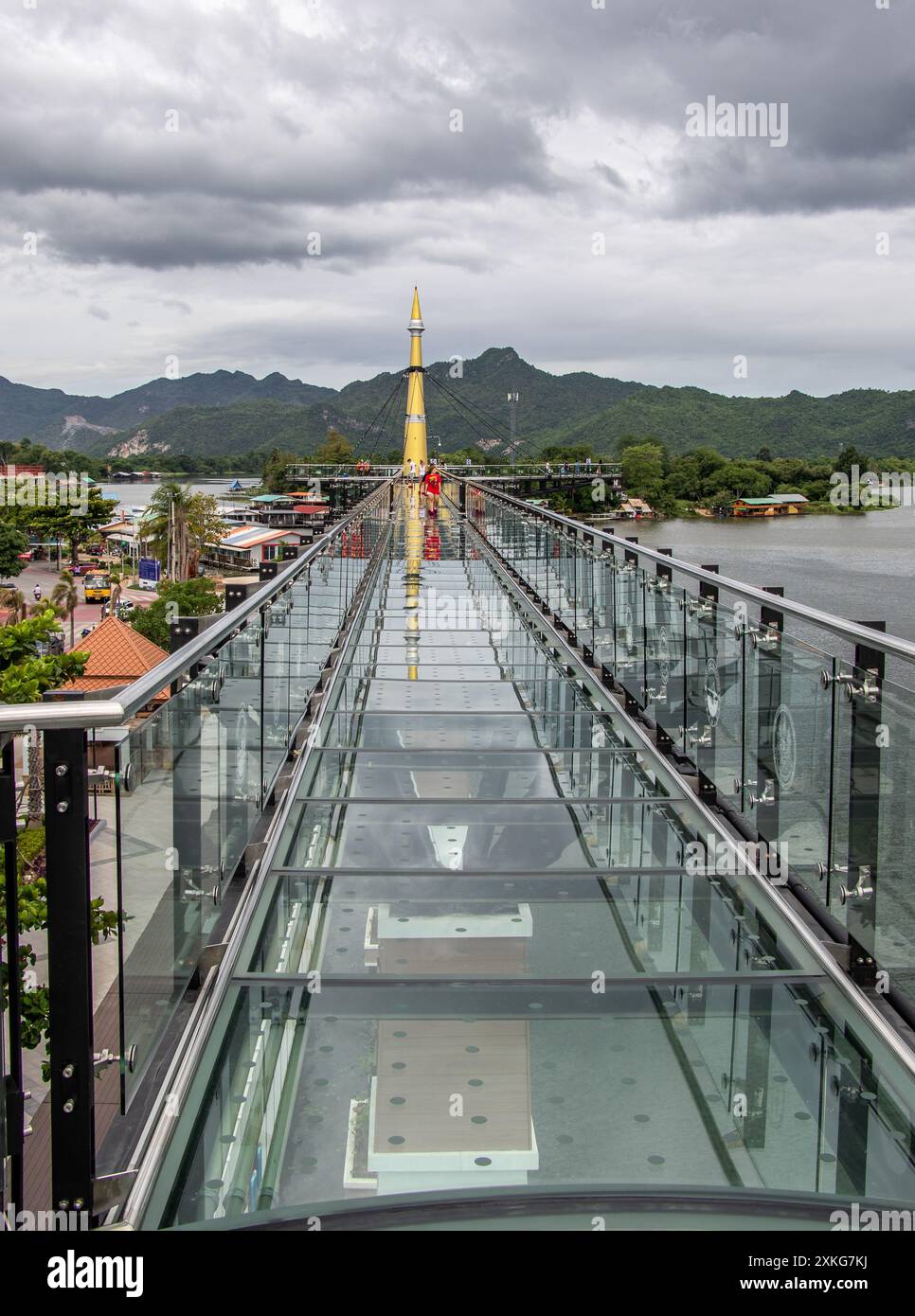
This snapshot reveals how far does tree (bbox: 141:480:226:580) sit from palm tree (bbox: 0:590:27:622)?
49.5ft

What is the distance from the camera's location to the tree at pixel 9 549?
69500 millimetres

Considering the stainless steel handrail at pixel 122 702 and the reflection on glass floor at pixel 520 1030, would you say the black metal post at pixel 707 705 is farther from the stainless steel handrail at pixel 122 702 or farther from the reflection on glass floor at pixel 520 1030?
the stainless steel handrail at pixel 122 702

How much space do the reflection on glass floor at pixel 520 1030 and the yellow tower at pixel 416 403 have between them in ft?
172

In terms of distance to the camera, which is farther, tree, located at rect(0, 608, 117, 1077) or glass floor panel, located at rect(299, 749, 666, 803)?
tree, located at rect(0, 608, 117, 1077)

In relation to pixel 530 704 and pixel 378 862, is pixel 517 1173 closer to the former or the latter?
pixel 378 862

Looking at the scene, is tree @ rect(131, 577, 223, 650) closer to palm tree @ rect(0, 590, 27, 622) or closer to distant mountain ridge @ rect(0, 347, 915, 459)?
palm tree @ rect(0, 590, 27, 622)

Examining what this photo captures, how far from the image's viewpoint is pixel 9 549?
7000cm

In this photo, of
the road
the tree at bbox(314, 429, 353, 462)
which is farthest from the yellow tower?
the tree at bbox(314, 429, 353, 462)

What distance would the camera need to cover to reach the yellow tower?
196 feet

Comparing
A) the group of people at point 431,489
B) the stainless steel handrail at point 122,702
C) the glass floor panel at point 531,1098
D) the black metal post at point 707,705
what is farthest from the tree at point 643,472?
the glass floor panel at point 531,1098

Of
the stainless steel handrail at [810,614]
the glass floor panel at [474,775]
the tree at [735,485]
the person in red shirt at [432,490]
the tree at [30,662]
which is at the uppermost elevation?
the tree at [735,485]

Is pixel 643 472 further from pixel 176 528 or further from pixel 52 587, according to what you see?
pixel 52 587
